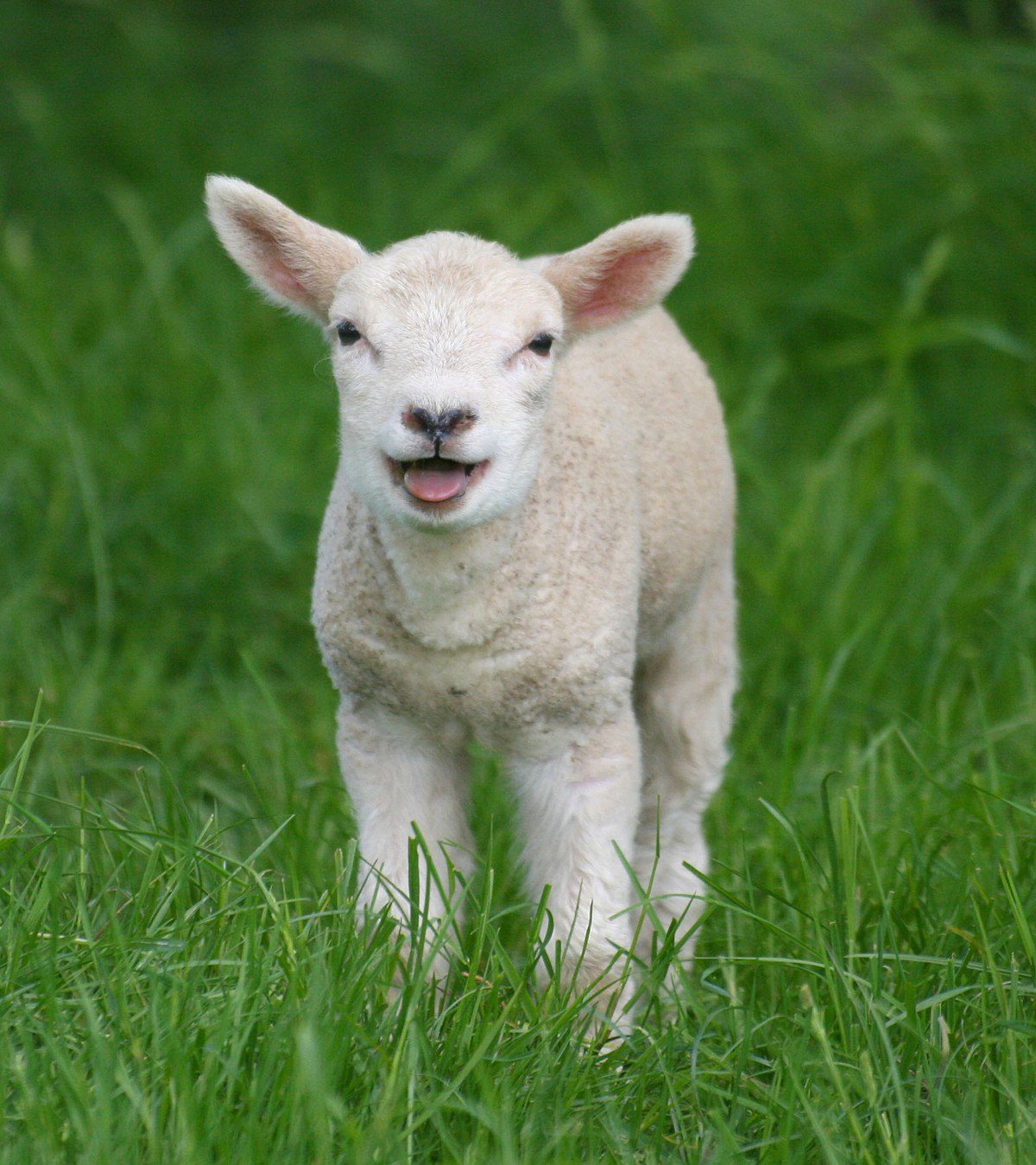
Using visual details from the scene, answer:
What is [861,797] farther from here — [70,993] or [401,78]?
[401,78]

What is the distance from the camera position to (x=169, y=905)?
3229 mm

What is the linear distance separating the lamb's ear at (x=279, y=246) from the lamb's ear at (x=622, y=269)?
0.42 meters

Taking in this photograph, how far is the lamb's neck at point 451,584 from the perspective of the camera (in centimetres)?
327

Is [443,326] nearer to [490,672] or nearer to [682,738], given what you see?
[490,672]

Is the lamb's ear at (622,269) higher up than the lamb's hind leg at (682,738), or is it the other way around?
the lamb's ear at (622,269)

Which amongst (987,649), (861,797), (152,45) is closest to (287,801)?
(861,797)

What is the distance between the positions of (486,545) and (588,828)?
2.01ft

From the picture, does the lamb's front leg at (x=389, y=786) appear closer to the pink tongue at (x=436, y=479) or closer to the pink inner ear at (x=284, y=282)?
the pink tongue at (x=436, y=479)

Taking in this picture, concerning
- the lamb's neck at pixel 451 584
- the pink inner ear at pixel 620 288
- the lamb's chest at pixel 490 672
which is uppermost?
the pink inner ear at pixel 620 288

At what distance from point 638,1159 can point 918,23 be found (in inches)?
233

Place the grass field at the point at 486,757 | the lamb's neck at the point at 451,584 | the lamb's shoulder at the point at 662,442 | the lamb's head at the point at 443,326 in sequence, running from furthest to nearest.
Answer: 1. the lamb's shoulder at the point at 662,442
2. the lamb's neck at the point at 451,584
3. the lamb's head at the point at 443,326
4. the grass field at the point at 486,757

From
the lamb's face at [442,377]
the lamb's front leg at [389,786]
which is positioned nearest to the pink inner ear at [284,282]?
the lamb's face at [442,377]

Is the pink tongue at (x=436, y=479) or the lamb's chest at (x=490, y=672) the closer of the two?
the pink tongue at (x=436, y=479)

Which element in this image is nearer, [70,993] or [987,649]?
[70,993]
